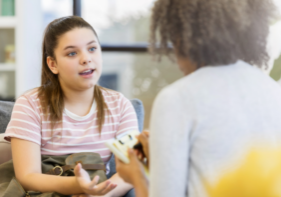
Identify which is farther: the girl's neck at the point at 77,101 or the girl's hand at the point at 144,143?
the girl's neck at the point at 77,101

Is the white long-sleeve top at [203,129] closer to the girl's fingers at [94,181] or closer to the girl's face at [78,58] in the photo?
the girl's fingers at [94,181]

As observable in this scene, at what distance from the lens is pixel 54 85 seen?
1393mm

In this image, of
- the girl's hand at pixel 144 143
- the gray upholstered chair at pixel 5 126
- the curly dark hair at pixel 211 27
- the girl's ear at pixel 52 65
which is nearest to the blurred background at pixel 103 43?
the gray upholstered chair at pixel 5 126

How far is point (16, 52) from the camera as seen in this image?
112 inches

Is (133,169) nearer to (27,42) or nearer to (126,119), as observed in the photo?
(126,119)

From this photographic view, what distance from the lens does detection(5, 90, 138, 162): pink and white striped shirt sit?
4.10ft

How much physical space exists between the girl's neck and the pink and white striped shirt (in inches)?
1.1

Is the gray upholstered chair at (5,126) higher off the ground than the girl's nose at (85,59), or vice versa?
the girl's nose at (85,59)

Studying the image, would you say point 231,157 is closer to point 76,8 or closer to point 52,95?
point 52,95

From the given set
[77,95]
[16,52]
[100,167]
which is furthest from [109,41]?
[100,167]

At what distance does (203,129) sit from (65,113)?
756mm

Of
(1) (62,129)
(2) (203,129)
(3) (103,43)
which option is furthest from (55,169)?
(3) (103,43)

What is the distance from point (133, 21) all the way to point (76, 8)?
0.61m

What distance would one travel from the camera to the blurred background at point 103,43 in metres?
2.85
